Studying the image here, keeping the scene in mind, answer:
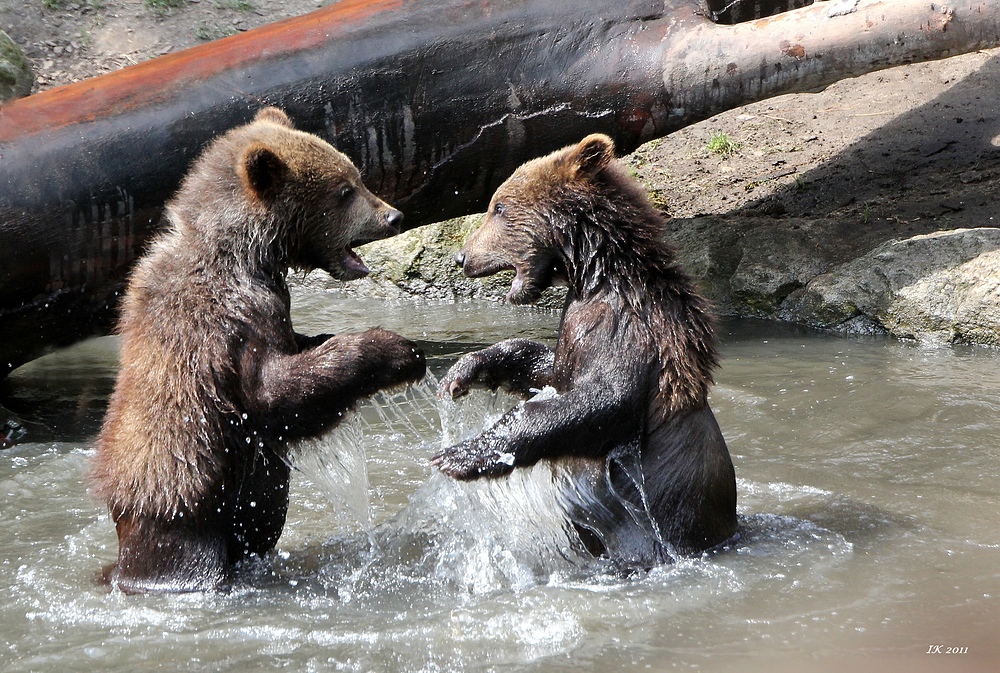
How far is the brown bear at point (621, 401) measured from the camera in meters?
5.60

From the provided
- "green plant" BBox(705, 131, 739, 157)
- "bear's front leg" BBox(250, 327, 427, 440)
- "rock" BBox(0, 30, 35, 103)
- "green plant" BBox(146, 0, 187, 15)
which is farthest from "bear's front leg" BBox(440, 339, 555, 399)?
"green plant" BBox(146, 0, 187, 15)

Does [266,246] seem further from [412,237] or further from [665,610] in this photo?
[412,237]

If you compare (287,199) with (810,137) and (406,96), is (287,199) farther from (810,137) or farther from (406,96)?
(810,137)

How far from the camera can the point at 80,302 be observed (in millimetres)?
8586

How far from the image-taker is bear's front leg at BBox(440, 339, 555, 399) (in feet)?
20.8

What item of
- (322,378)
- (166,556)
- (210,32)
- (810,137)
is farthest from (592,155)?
(210,32)

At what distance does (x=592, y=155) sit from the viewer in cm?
607

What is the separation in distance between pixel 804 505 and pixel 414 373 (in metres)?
2.54

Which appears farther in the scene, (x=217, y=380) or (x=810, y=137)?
(x=810, y=137)

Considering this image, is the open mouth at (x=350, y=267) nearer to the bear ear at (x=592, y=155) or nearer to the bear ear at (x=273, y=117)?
the bear ear at (x=273, y=117)

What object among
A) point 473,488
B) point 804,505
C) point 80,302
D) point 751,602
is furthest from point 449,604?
point 80,302

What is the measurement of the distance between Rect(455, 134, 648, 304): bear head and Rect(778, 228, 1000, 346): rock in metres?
4.50

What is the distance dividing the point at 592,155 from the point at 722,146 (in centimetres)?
749

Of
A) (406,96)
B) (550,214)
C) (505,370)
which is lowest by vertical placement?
(505,370)
